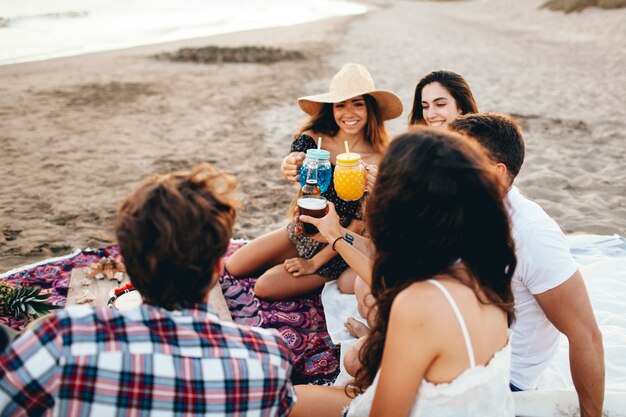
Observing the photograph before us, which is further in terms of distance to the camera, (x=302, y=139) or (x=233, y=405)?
(x=302, y=139)

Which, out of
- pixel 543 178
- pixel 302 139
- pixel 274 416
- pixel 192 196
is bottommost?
pixel 543 178

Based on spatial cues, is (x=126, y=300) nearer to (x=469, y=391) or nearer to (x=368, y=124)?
(x=469, y=391)

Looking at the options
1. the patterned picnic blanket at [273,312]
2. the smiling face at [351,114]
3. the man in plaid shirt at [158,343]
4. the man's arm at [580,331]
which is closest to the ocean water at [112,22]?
the patterned picnic blanket at [273,312]

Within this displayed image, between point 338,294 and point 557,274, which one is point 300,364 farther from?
point 557,274

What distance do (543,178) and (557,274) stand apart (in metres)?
4.71

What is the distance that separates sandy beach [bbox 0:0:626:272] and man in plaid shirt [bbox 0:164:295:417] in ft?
2.25

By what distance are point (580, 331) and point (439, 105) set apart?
2.22 meters

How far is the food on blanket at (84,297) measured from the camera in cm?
335

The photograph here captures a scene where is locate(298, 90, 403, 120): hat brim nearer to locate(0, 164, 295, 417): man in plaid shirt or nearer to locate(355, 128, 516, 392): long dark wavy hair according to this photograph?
locate(355, 128, 516, 392): long dark wavy hair

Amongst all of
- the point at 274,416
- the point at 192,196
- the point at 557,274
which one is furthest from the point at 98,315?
the point at 557,274

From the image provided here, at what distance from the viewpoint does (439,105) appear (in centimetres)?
404

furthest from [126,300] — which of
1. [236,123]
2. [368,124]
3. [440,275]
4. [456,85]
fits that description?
[236,123]

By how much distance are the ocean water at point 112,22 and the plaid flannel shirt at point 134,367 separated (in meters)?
14.5

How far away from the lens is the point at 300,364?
3.27 metres
